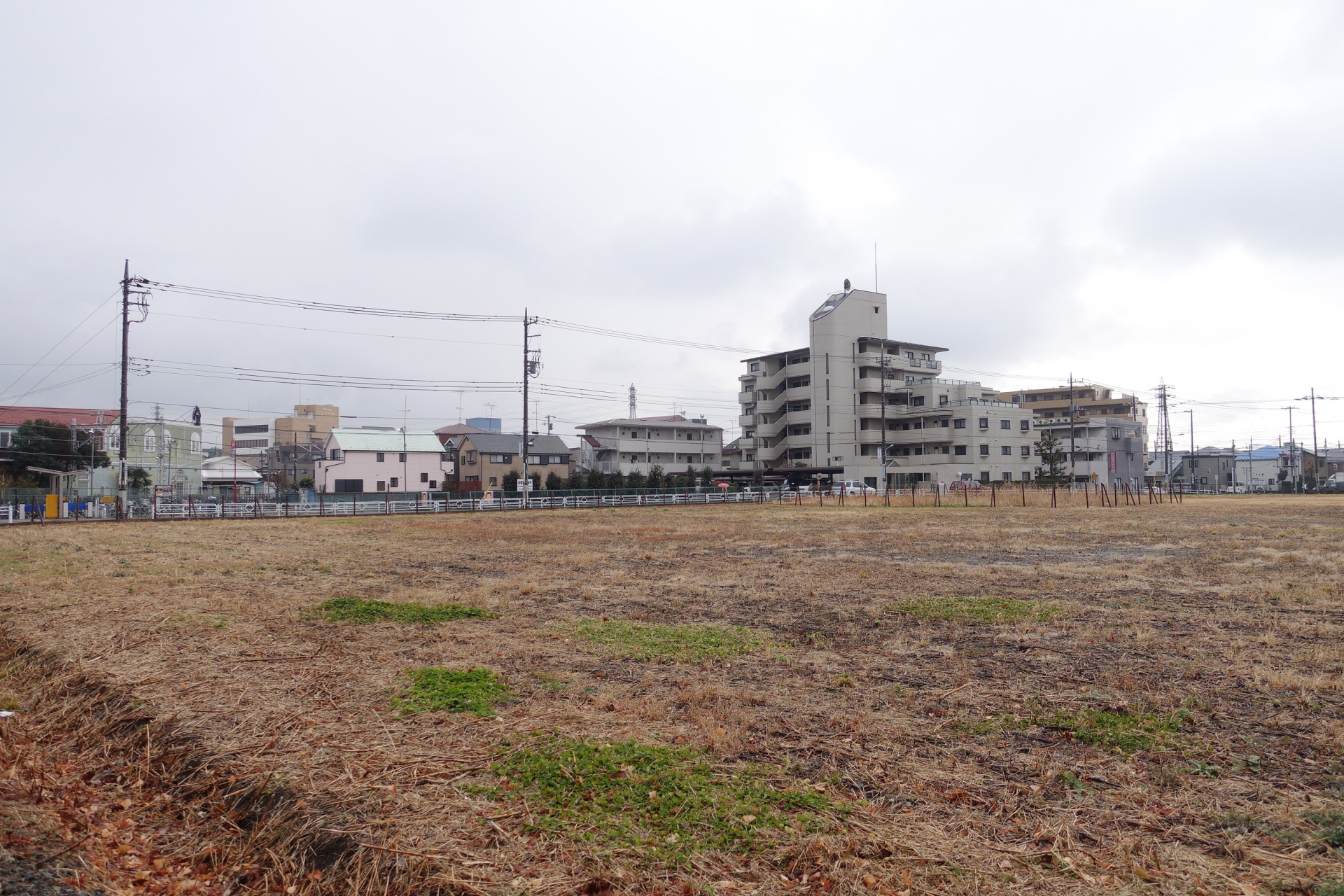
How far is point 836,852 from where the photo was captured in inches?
137

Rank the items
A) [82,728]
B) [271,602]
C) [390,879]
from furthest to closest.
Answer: [271,602]
[82,728]
[390,879]

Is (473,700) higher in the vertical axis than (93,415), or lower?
lower

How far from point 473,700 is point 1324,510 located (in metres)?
44.1

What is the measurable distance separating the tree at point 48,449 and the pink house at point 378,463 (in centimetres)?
1452

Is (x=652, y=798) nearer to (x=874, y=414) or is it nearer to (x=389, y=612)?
(x=389, y=612)

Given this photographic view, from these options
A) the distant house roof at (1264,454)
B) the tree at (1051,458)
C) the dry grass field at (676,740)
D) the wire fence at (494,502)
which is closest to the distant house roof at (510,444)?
the wire fence at (494,502)

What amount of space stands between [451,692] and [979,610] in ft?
23.0

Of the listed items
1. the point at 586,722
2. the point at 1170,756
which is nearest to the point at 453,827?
the point at 586,722

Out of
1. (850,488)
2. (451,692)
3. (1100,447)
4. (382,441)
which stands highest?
(382,441)

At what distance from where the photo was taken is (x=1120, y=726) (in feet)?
17.1

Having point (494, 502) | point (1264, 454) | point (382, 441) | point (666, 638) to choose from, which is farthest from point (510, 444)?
point (1264, 454)

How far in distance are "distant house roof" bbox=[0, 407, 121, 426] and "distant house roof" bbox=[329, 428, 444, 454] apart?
17898mm

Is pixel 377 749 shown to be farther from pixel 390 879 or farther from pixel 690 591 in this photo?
pixel 690 591

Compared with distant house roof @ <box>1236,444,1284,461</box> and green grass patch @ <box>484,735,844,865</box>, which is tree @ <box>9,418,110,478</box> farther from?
distant house roof @ <box>1236,444,1284,461</box>
